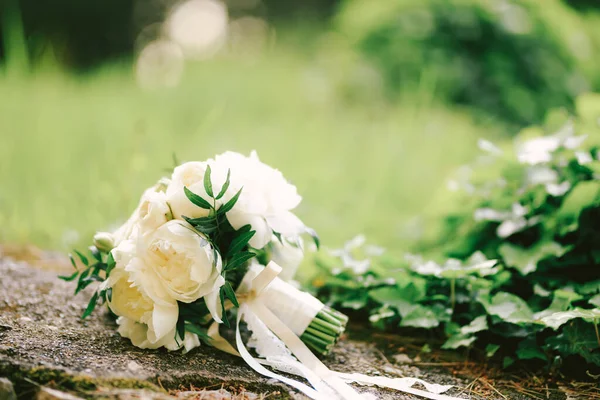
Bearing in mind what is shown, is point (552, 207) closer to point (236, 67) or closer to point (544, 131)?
point (544, 131)

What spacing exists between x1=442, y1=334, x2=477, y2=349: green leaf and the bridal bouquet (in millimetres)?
223

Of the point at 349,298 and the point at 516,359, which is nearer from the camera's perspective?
the point at 516,359

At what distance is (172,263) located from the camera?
3.76ft

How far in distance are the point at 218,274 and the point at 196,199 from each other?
183 mm

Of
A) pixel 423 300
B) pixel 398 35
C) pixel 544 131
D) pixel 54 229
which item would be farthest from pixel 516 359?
pixel 398 35

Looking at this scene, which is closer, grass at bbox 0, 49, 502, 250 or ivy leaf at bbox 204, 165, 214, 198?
ivy leaf at bbox 204, 165, 214, 198

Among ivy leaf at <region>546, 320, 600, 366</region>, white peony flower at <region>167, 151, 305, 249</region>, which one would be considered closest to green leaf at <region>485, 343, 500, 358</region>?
ivy leaf at <region>546, 320, 600, 366</region>

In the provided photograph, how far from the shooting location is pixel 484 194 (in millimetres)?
1975

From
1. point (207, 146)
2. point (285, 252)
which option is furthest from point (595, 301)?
point (207, 146)

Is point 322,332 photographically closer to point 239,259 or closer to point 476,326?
point 239,259

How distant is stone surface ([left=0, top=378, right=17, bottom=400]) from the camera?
3.31 feet

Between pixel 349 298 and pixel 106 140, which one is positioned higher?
pixel 106 140

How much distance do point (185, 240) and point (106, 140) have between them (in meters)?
2.37

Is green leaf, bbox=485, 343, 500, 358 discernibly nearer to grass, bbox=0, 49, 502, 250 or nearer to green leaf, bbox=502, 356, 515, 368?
green leaf, bbox=502, 356, 515, 368
